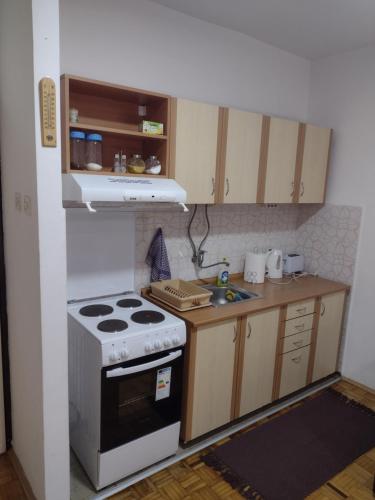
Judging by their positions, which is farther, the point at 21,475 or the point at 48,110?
the point at 21,475

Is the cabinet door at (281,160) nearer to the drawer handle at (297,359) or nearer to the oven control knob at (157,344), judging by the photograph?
the drawer handle at (297,359)

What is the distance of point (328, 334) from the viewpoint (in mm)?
3094

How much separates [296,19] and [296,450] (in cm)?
284

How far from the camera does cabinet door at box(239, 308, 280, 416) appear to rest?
2.50m

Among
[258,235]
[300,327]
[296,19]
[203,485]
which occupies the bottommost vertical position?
[203,485]

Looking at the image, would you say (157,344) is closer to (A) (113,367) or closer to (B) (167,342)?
(B) (167,342)

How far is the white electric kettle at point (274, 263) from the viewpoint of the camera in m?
3.18

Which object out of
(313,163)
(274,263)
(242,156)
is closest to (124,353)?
(242,156)

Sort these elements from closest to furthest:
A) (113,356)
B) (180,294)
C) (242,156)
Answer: (113,356)
(180,294)
(242,156)

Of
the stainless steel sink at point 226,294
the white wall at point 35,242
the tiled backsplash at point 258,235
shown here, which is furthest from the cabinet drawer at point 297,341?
the white wall at point 35,242

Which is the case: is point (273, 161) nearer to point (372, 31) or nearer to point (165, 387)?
point (372, 31)

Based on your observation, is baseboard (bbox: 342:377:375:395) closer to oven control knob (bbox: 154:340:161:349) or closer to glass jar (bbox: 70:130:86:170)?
oven control knob (bbox: 154:340:161:349)

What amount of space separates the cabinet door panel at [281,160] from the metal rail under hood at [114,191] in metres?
0.95

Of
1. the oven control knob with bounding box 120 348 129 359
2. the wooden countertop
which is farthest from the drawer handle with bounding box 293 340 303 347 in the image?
the oven control knob with bounding box 120 348 129 359
